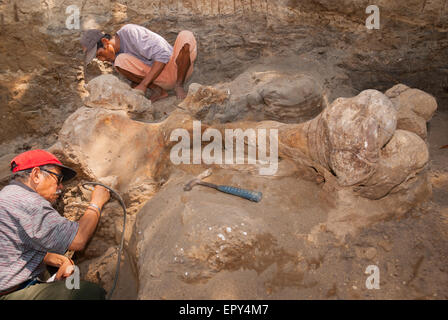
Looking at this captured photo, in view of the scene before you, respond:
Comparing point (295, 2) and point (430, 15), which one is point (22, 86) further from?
point (430, 15)

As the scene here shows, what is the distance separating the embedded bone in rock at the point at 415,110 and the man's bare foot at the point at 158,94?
240 centimetres

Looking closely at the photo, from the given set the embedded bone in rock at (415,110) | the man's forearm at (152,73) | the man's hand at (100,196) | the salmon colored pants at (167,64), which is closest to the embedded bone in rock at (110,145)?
the man's hand at (100,196)

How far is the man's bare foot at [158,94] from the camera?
3.51 meters

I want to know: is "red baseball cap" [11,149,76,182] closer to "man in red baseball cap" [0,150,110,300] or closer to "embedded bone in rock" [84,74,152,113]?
"man in red baseball cap" [0,150,110,300]

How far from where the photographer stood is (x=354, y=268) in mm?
1577

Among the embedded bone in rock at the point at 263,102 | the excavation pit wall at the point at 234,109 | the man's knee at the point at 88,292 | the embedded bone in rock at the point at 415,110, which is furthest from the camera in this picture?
the embedded bone in rock at the point at 263,102

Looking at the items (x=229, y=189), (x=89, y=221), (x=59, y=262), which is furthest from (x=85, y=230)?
(x=229, y=189)

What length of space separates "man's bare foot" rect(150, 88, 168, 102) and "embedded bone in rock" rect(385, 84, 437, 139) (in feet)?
7.89

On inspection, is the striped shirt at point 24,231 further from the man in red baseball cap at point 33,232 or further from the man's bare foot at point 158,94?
the man's bare foot at point 158,94

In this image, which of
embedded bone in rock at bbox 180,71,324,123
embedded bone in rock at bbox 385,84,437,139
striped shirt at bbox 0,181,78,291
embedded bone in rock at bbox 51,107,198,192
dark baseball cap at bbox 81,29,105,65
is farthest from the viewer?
dark baseball cap at bbox 81,29,105,65

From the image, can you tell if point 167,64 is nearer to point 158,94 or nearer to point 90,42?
point 158,94

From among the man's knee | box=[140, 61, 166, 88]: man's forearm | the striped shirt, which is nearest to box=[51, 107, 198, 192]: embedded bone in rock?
the striped shirt

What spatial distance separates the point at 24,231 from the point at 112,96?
134 centimetres

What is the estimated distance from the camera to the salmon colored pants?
335cm
